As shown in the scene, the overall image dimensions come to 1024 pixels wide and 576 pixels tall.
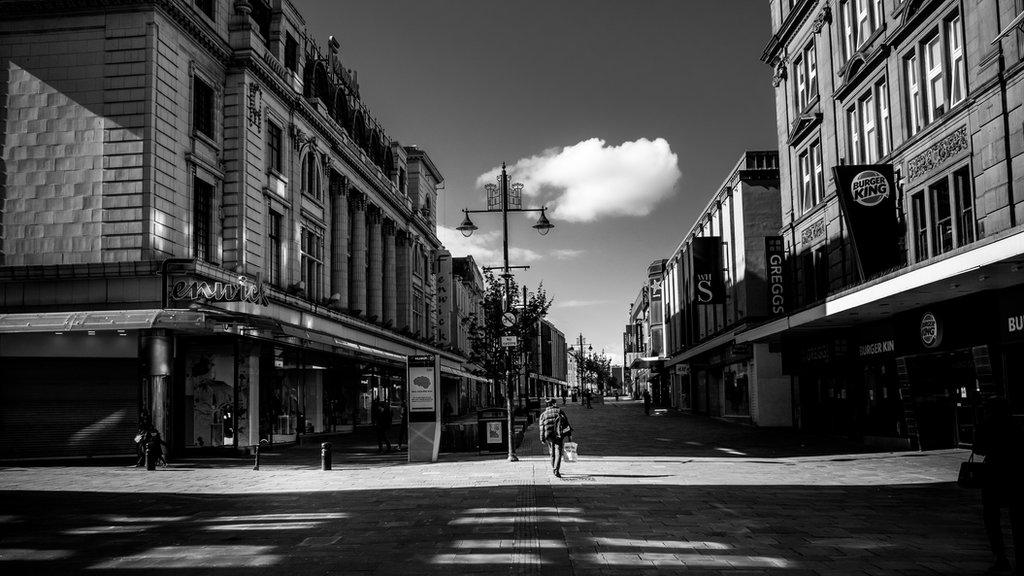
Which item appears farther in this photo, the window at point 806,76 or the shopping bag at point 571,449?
the window at point 806,76

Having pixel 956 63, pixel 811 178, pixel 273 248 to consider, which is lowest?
pixel 273 248

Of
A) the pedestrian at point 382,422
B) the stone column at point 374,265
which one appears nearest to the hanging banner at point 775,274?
the pedestrian at point 382,422

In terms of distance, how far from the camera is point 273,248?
30906 mm

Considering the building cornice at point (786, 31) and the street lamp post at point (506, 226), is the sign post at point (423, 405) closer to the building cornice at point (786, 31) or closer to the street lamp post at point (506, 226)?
the street lamp post at point (506, 226)

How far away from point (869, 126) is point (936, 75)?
418 cm

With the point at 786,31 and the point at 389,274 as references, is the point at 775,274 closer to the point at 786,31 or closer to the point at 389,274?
the point at 786,31

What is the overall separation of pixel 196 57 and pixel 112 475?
13584mm

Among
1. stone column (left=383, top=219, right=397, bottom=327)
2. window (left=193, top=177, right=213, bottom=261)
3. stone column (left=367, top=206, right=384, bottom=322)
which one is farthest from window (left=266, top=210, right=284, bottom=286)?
stone column (left=383, top=219, right=397, bottom=327)

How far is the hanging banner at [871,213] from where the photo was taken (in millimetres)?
21344

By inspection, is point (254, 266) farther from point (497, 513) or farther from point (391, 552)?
point (391, 552)

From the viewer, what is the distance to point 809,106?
2861 centimetres

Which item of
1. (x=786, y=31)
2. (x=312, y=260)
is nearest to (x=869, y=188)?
(x=786, y=31)

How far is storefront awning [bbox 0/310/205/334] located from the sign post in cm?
582

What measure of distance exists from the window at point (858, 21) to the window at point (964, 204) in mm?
6213
